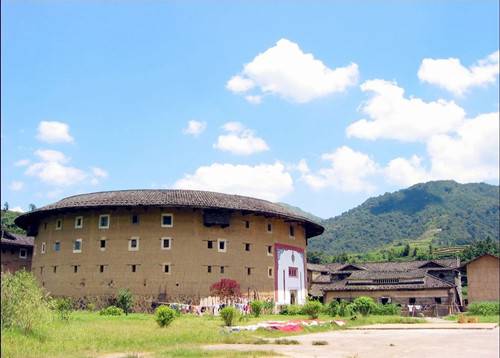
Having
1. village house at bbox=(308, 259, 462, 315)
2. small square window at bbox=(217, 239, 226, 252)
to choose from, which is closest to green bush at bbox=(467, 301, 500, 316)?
village house at bbox=(308, 259, 462, 315)

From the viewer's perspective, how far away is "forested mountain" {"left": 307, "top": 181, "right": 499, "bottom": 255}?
4584 inches

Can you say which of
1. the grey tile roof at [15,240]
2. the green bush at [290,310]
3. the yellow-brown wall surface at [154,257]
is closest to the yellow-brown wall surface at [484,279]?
the green bush at [290,310]

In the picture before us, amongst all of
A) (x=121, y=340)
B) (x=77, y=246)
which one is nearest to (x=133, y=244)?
(x=77, y=246)

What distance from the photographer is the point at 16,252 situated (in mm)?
43719

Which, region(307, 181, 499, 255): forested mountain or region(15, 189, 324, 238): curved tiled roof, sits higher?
region(307, 181, 499, 255): forested mountain

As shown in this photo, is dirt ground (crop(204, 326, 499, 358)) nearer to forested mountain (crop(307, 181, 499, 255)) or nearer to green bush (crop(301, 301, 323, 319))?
green bush (crop(301, 301, 323, 319))

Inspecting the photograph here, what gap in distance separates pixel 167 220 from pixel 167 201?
166cm

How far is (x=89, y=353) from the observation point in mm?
12453

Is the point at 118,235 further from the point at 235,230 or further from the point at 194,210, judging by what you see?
the point at 235,230

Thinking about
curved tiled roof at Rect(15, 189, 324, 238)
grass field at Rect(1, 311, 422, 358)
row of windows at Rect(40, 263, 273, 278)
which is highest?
curved tiled roof at Rect(15, 189, 324, 238)

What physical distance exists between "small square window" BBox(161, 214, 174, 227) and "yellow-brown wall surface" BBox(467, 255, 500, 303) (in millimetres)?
22833

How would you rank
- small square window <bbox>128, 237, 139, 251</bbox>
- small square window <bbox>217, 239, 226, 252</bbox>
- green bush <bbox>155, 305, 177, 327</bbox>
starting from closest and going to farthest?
green bush <bbox>155, 305, 177, 327</bbox> → small square window <bbox>128, 237, 139, 251</bbox> → small square window <bbox>217, 239, 226, 252</bbox>

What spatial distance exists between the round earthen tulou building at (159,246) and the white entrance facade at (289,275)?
14 centimetres

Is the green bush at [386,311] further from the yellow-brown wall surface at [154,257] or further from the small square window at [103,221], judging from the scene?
the small square window at [103,221]
